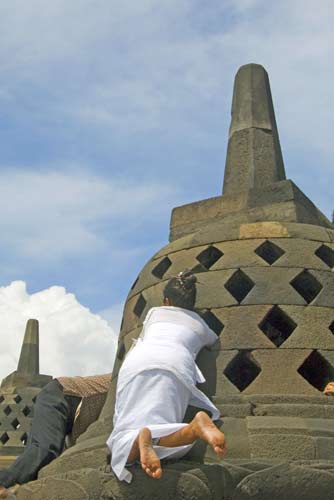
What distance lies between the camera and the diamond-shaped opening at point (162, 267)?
625cm

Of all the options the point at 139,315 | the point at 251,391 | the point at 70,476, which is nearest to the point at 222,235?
the point at 139,315

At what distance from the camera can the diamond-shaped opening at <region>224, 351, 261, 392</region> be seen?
17.2 ft

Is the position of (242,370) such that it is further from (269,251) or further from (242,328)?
(269,251)

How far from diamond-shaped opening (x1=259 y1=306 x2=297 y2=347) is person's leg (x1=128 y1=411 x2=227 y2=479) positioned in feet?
5.64

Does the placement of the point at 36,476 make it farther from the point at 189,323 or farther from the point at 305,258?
the point at 305,258

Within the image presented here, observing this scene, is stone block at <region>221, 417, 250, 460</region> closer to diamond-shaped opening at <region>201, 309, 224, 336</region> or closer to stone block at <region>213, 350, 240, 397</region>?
stone block at <region>213, 350, 240, 397</region>

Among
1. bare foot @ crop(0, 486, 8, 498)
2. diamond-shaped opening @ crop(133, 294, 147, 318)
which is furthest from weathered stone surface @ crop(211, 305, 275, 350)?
bare foot @ crop(0, 486, 8, 498)

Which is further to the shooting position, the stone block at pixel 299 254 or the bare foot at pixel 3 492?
the stone block at pixel 299 254

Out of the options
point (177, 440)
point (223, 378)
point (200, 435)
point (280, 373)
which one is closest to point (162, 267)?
point (223, 378)

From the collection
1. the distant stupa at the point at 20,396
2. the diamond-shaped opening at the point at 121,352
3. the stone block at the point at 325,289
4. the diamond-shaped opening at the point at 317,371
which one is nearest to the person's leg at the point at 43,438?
the diamond-shaped opening at the point at 121,352

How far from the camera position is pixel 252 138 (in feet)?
24.4

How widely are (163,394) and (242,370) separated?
1395 mm

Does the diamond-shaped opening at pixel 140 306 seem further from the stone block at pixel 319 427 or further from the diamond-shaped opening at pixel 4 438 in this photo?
the diamond-shaped opening at pixel 4 438

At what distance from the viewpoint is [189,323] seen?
489 centimetres
